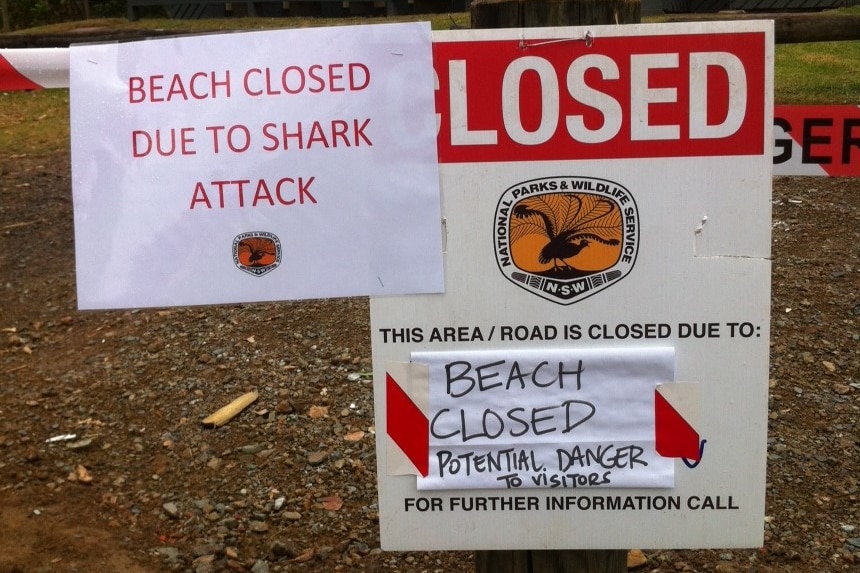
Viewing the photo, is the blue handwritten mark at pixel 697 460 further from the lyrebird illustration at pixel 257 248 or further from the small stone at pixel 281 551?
the small stone at pixel 281 551

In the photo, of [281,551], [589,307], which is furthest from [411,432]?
[281,551]

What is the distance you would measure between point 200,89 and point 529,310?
2.57 feet

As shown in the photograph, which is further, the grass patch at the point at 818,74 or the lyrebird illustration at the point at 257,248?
the grass patch at the point at 818,74

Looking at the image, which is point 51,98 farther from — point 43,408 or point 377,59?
point 377,59

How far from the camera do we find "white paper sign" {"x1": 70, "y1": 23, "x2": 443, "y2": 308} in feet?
5.51

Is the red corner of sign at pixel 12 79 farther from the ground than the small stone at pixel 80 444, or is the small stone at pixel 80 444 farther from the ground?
the red corner of sign at pixel 12 79

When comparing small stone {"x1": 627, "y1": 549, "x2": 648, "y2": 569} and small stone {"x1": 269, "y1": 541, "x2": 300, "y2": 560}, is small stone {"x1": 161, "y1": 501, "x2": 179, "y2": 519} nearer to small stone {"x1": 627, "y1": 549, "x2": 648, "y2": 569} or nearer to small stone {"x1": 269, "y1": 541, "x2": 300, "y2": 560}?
small stone {"x1": 269, "y1": 541, "x2": 300, "y2": 560}

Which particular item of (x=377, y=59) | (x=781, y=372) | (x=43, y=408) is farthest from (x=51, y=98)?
(x=377, y=59)

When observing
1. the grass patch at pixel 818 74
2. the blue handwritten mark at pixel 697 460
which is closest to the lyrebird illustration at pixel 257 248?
the blue handwritten mark at pixel 697 460

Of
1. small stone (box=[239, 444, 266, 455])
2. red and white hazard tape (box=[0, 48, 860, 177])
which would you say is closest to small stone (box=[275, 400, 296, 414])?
small stone (box=[239, 444, 266, 455])

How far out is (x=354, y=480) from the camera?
11.0ft

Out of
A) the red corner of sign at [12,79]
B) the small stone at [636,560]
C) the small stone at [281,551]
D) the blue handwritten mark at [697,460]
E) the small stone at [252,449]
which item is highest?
the red corner of sign at [12,79]

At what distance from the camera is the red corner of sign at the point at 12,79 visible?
189 centimetres

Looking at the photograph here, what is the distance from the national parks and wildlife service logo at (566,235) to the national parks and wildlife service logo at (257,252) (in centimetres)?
44
